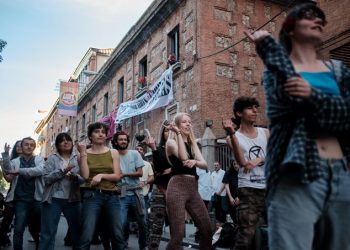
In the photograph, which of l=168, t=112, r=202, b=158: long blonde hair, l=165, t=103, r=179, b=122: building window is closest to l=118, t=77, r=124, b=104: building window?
l=165, t=103, r=179, b=122: building window

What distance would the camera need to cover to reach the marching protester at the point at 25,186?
6586 mm

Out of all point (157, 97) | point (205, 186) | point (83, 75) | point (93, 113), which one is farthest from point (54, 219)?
point (83, 75)

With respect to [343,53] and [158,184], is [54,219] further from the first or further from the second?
[343,53]

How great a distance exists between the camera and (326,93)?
2.33 m

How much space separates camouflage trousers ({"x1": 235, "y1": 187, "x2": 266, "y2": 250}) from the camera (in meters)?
4.27

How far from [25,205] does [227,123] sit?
416 cm

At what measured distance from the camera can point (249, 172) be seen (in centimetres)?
454

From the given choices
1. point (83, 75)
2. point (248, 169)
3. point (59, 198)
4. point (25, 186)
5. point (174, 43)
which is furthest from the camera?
point (83, 75)

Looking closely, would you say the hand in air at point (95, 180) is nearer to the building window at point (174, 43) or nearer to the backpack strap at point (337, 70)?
the backpack strap at point (337, 70)

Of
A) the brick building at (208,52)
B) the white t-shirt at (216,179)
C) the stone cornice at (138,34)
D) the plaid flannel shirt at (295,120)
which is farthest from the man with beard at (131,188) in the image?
the stone cornice at (138,34)

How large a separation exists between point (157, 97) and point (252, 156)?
39.1 ft

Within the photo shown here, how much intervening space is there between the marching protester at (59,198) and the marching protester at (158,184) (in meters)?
1.00

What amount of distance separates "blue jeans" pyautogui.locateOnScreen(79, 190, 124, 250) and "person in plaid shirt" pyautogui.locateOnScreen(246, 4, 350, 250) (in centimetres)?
306

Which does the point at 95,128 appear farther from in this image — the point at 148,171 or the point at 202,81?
the point at 202,81
